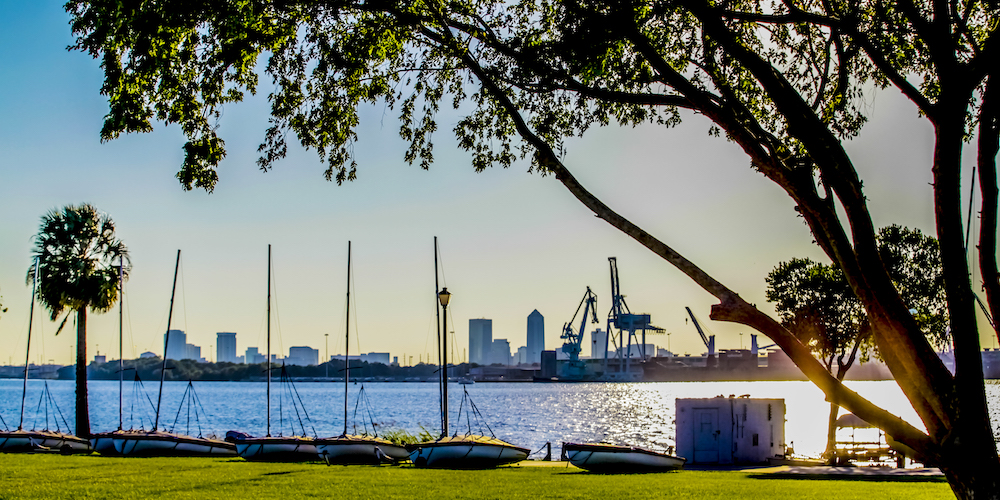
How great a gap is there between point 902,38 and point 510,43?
13.4ft

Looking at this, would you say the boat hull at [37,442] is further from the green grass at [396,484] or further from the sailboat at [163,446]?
the green grass at [396,484]

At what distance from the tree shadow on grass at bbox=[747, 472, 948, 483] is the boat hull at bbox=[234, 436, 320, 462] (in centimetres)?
1279

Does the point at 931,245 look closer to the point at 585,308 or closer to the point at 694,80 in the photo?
the point at 694,80

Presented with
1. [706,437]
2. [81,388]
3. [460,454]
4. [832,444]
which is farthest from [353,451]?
[832,444]

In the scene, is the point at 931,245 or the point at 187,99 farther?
the point at 931,245

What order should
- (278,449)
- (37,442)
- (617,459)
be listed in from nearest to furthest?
(617,459) < (278,449) < (37,442)

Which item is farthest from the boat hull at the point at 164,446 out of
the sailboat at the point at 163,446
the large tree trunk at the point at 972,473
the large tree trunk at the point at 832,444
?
the large tree trunk at the point at 972,473

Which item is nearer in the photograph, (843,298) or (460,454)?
(460,454)

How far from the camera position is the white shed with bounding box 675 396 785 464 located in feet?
84.9

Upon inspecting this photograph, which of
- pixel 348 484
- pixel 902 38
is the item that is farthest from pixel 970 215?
pixel 348 484

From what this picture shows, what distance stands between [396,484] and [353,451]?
8.84 m

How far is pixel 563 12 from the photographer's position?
9594mm

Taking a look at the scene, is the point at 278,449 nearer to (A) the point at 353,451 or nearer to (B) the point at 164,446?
(A) the point at 353,451

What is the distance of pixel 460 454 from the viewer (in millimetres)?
22750
